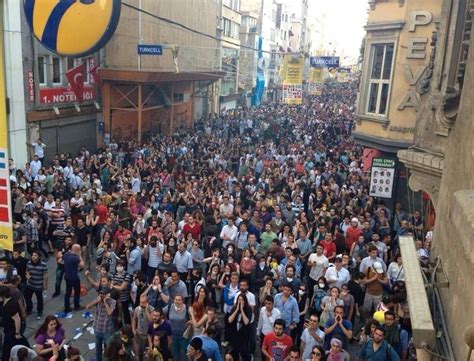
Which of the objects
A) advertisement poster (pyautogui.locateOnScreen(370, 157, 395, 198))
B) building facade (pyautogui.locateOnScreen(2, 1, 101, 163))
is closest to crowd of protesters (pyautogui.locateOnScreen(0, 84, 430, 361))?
advertisement poster (pyautogui.locateOnScreen(370, 157, 395, 198))

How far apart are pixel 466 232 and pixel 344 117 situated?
119 feet

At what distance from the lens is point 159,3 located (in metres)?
27.5

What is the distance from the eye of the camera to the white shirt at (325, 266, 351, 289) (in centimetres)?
881

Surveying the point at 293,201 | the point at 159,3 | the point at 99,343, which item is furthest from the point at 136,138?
the point at 99,343

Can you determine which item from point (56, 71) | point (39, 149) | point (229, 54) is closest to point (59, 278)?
point (39, 149)

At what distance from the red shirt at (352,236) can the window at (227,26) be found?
37.4 meters

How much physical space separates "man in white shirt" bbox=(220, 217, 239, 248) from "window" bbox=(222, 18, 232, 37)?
37.4 metres

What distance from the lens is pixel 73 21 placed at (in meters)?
10.0

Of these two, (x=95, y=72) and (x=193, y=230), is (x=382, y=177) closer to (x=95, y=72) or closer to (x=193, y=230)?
(x=193, y=230)

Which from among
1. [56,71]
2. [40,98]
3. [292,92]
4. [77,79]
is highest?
[56,71]

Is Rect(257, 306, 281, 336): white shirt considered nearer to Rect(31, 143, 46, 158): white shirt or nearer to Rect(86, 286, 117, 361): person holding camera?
Rect(86, 286, 117, 361): person holding camera

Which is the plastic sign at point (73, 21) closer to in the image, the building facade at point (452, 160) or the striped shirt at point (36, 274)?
the striped shirt at point (36, 274)

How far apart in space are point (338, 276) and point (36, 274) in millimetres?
5482

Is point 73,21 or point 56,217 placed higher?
point 73,21
